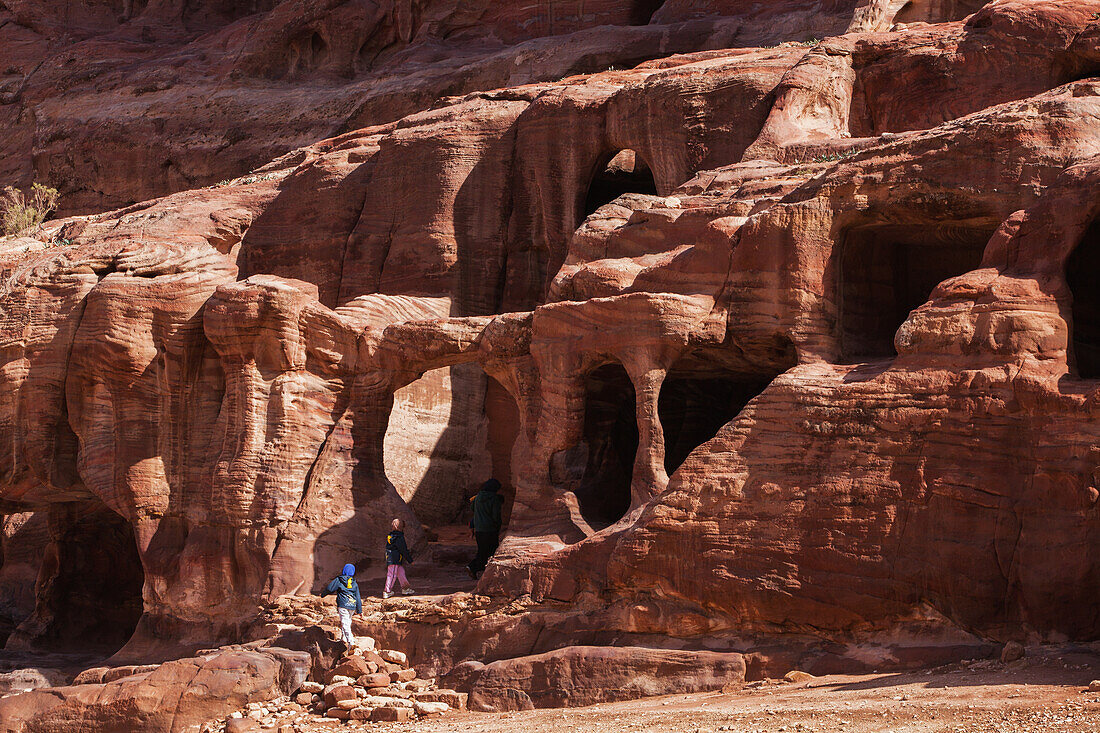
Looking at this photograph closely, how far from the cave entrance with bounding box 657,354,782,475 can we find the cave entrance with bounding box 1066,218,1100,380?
6251mm

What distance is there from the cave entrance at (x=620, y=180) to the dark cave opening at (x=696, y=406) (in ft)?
19.7

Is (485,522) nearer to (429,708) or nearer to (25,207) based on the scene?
(429,708)

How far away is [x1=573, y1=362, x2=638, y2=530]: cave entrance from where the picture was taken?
882 inches

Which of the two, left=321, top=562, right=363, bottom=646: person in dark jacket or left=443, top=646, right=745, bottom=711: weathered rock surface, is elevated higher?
left=321, top=562, right=363, bottom=646: person in dark jacket

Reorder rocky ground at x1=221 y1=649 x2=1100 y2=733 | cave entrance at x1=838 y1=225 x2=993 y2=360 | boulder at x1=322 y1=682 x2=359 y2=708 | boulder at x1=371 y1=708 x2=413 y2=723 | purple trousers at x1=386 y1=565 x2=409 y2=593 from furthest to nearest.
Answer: purple trousers at x1=386 y1=565 x2=409 y2=593 < cave entrance at x1=838 y1=225 x2=993 y2=360 < boulder at x1=322 y1=682 x2=359 y2=708 < boulder at x1=371 y1=708 x2=413 y2=723 < rocky ground at x1=221 y1=649 x2=1100 y2=733

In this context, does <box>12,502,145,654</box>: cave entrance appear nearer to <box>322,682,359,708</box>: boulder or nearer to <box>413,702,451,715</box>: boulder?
<box>322,682,359,708</box>: boulder

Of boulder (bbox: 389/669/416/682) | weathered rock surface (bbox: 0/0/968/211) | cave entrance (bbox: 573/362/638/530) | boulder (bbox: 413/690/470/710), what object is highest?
weathered rock surface (bbox: 0/0/968/211)

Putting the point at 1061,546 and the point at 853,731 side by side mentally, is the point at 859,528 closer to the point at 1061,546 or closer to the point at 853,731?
the point at 1061,546

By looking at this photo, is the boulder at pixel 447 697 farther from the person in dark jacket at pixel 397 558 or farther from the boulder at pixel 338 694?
the person in dark jacket at pixel 397 558

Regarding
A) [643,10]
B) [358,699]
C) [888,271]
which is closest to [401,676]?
[358,699]

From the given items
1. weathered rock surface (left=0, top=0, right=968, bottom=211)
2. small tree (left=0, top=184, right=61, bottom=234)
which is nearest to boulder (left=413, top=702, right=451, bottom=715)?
small tree (left=0, top=184, right=61, bottom=234)

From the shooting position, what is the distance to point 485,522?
71.3 feet

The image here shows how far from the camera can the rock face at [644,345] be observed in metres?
16.1

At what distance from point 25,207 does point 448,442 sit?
16271 mm
